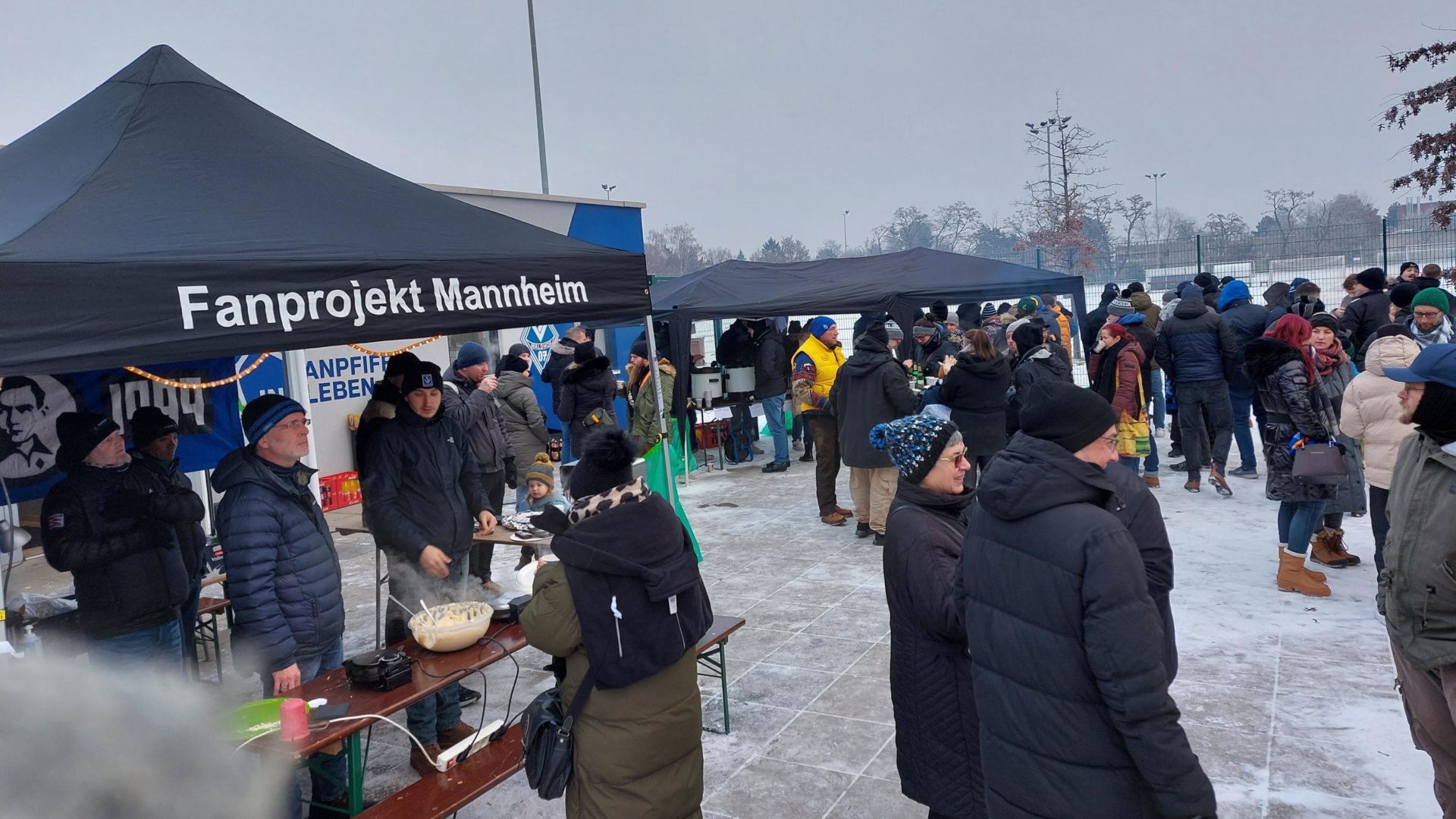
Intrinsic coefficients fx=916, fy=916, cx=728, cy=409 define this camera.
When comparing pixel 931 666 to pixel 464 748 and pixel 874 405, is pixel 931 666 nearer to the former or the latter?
pixel 464 748

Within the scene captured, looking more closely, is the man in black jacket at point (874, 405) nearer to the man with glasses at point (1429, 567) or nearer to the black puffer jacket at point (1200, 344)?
the black puffer jacket at point (1200, 344)

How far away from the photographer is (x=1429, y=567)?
276cm

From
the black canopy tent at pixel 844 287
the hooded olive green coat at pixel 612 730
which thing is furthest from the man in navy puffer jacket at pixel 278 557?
the black canopy tent at pixel 844 287

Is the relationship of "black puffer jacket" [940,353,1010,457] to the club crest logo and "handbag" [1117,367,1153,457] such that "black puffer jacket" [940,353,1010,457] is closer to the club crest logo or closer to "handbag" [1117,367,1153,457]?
"handbag" [1117,367,1153,457]

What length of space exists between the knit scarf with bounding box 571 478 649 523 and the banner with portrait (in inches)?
111

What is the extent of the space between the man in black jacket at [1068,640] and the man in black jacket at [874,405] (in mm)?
5288

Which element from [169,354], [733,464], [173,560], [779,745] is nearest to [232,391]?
[173,560]

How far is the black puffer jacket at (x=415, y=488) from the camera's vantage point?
4.46m

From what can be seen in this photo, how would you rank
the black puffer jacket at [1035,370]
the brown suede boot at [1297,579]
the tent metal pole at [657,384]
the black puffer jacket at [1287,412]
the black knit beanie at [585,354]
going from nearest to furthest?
the tent metal pole at [657,384]
the black puffer jacket at [1287,412]
the brown suede boot at [1297,579]
the black puffer jacket at [1035,370]
the black knit beanie at [585,354]

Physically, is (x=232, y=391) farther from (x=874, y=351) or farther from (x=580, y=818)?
(x=874, y=351)

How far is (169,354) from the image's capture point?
9.34ft

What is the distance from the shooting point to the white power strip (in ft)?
11.1

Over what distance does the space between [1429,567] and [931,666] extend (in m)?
1.52

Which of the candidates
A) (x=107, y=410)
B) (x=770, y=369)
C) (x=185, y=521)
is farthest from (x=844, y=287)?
(x=185, y=521)
